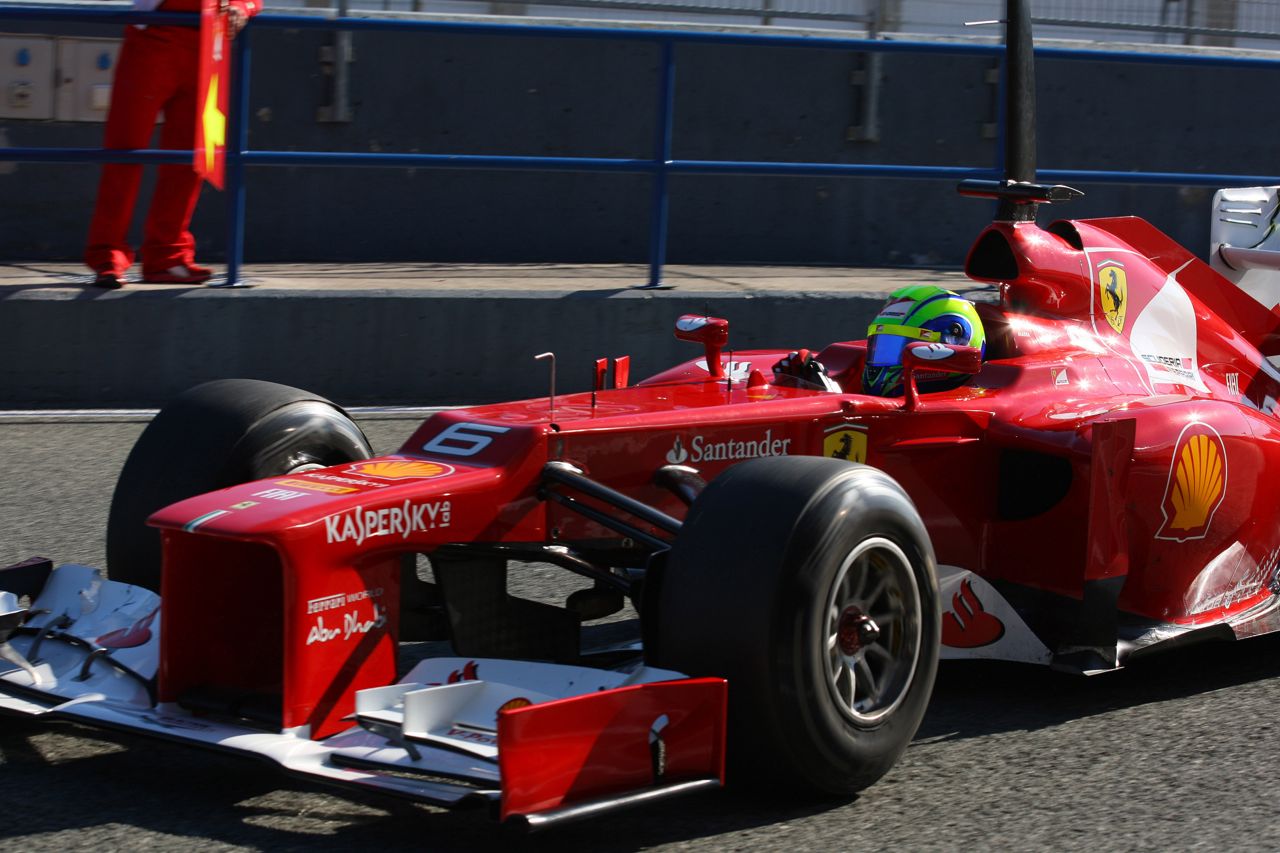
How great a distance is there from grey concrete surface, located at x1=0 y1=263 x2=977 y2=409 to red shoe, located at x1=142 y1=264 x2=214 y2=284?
97 mm

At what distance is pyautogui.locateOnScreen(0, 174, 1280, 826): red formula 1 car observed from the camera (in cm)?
351

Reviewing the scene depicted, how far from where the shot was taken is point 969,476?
4.69m

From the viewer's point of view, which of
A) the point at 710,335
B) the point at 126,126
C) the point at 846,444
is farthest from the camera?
the point at 126,126

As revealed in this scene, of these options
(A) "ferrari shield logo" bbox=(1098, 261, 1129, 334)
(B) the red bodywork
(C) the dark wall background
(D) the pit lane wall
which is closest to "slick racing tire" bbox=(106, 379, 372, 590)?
(B) the red bodywork

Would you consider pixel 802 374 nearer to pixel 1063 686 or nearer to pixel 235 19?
pixel 1063 686

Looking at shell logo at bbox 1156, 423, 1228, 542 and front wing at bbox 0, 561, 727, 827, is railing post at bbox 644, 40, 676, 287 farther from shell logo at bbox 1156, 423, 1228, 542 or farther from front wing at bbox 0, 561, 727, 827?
Answer: front wing at bbox 0, 561, 727, 827

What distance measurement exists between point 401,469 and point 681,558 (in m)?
0.77

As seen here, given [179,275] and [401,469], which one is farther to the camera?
[179,275]

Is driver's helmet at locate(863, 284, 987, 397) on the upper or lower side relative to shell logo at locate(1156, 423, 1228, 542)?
upper

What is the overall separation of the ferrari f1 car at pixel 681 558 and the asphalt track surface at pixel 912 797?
128mm

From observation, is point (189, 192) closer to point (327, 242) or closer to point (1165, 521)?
point (327, 242)

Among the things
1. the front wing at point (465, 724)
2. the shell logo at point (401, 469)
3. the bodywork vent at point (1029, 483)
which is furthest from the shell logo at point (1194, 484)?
the shell logo at point (401, 469)

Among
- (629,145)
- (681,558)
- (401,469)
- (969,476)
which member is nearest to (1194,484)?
(969,476)

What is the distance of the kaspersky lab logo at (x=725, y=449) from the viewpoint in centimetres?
432
